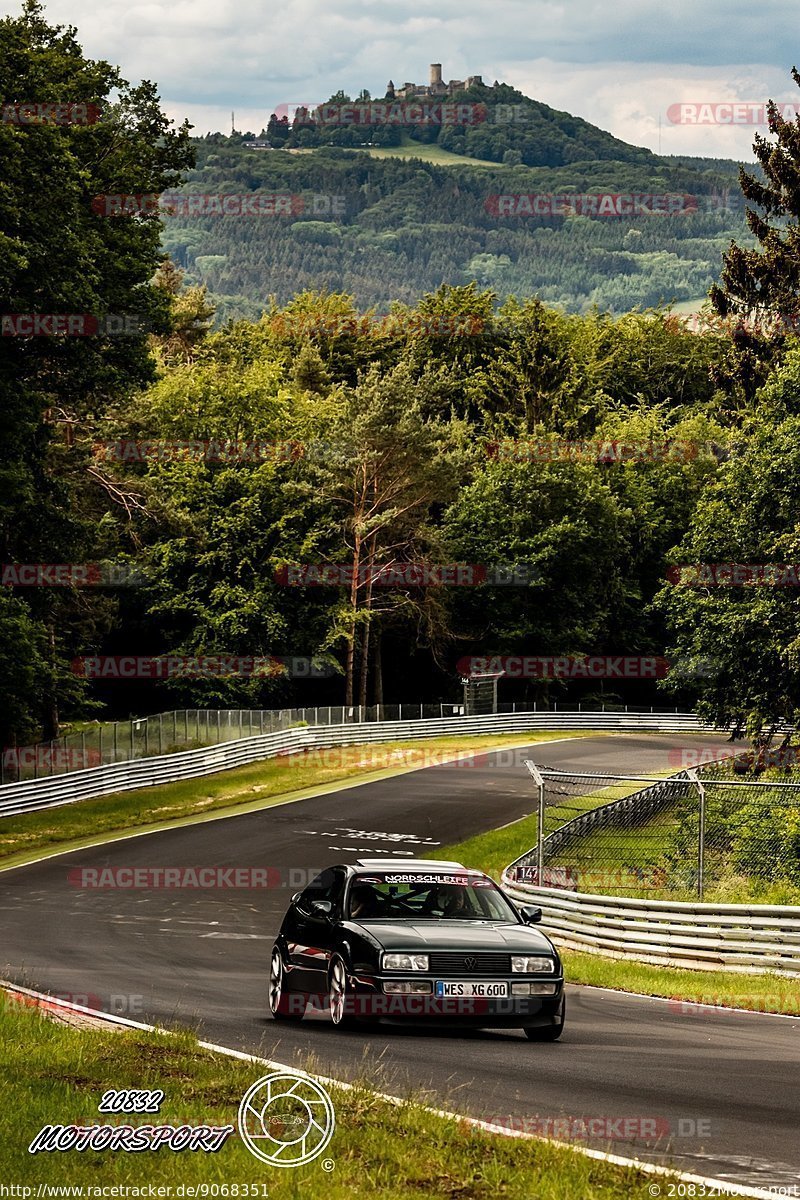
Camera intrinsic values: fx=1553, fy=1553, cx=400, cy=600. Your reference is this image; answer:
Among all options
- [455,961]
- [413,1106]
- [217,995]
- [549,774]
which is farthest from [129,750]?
[413,1106]

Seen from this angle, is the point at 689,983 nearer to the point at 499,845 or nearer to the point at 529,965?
the point at 529,965

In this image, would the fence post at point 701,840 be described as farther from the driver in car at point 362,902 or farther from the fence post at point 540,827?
the driver in car at point 362,902

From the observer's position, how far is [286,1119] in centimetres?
842

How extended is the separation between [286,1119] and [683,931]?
12440 mm

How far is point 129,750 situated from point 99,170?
17464 mm

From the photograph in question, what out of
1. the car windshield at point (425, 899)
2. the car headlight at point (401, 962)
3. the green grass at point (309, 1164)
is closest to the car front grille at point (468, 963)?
the car headlight at point (401, 962)

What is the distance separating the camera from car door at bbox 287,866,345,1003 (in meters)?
13.6

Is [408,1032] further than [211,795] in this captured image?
No

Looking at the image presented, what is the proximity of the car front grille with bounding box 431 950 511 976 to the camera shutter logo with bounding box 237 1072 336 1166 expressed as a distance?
340 centimetres

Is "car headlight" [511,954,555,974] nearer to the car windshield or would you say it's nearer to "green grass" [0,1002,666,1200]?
the car windshield

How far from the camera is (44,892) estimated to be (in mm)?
28656

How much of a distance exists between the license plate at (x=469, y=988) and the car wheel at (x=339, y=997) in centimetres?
80

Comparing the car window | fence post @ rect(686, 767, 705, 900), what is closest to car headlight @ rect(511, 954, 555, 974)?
the car window

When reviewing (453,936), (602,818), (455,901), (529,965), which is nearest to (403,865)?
(455,901)
